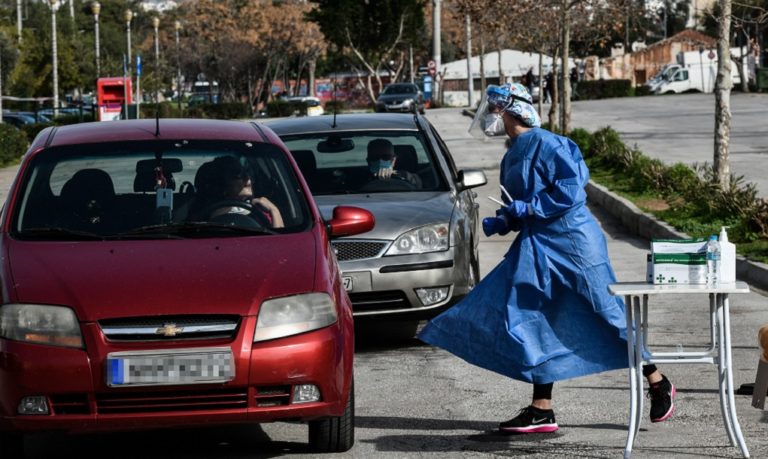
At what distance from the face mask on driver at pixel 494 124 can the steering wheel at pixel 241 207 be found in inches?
45.5

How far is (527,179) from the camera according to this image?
6.50 m

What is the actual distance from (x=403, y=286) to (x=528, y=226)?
2602 millimetres

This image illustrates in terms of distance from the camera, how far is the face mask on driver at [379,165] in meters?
10.3

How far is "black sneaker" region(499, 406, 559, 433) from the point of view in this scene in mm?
6543

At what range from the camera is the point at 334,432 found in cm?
621

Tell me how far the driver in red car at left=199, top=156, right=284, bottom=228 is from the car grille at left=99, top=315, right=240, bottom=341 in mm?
1088

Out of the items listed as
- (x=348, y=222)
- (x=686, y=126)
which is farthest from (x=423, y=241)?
(x=686, y=126)

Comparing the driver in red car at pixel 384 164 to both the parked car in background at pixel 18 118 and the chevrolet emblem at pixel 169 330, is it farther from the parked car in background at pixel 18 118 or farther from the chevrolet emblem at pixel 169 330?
the parked car in background at pixel 18 118

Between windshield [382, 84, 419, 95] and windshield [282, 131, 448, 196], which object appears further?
windshield [382, 84, 419, 95]

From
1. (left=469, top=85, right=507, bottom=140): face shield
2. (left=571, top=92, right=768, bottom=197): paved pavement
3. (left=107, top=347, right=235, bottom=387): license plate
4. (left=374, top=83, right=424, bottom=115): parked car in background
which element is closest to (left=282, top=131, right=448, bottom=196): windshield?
(left=469, top=85, right=507, bottom=140): face shield

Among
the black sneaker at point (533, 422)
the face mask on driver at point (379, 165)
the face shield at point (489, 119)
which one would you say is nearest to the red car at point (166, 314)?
the black sneaker at point (533, 422)

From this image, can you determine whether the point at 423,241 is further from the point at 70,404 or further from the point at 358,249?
the point at 70,404

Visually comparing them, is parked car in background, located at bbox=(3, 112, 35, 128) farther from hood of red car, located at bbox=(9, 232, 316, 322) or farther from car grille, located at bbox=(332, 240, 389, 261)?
hood of red car, located at bbox=(9, 232, 316, 322)

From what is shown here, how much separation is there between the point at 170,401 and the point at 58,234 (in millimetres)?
1227
